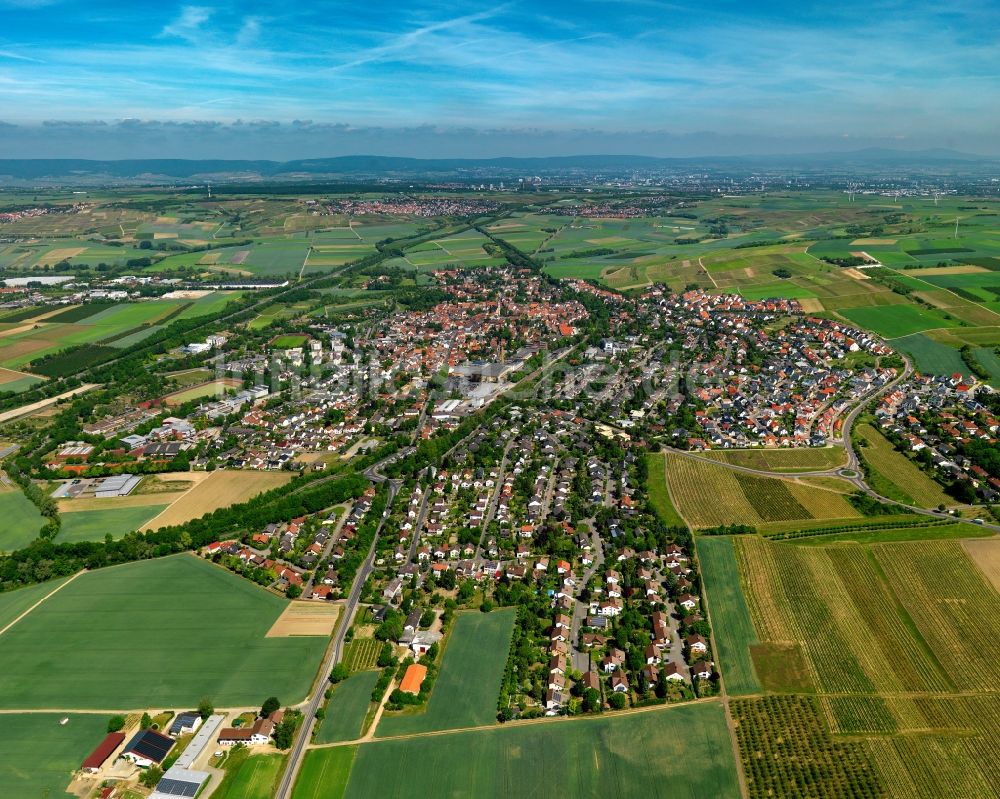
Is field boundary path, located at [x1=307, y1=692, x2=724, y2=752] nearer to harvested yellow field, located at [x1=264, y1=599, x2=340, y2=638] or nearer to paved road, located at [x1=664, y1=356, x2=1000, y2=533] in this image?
harvested yellow field, located at [x1=264, y1=599, x2=340, y2=638]

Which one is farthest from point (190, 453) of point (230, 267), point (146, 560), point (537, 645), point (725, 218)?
point (725, 218)

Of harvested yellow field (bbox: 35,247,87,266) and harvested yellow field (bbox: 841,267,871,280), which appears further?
harvested yellow field (bbox: 35,247,87,266)

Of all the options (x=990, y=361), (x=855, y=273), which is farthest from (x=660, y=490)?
(x=855, y=273)

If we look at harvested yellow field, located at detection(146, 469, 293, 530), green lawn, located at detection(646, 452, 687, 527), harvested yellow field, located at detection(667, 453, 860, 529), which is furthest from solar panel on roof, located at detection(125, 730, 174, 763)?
harvested yellow field, located at detection(667, 453, 860, 529)

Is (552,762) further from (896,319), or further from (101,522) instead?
(896,319)

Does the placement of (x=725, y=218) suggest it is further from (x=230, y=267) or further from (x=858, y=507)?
(x=858, y=507)

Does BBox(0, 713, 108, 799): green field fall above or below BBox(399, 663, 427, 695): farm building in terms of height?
below
